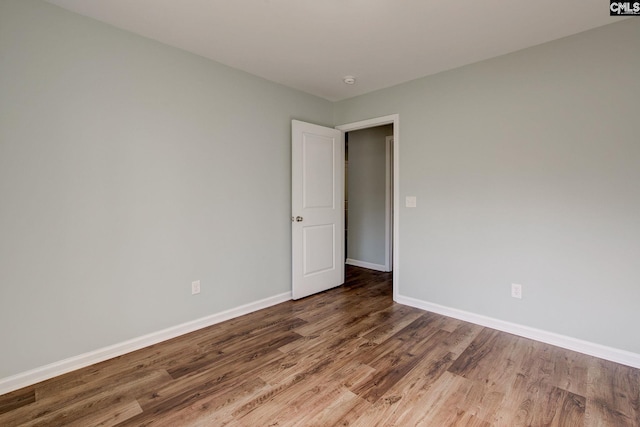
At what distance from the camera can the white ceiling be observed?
198 cm

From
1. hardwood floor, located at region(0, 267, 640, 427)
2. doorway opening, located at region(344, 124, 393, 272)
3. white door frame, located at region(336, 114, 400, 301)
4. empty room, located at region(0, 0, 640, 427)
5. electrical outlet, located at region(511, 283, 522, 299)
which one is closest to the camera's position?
hardwood floor, located at region(0, 267, 640, 427)

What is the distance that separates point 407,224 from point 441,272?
605 mm

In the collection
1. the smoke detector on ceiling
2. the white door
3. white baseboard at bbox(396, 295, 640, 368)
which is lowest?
white baseboard at bbox(396, 295, 640, 368)

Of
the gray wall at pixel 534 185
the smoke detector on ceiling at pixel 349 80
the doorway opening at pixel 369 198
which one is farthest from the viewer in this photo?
the doorway opening at pixel 369 198

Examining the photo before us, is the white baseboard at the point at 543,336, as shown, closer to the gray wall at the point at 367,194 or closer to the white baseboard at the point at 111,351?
the gray wall at the point at 367,194

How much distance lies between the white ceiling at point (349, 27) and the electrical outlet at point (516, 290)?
6.63 ft

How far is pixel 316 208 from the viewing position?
3646 millimetres

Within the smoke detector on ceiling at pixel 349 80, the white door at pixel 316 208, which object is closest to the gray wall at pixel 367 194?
the white door at pixel 316 208

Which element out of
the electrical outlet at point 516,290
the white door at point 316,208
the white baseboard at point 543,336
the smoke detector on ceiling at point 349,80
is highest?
the smoke detector on ceiling at point 349,80

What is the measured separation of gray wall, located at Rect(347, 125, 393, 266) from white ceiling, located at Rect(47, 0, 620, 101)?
6.28 ft

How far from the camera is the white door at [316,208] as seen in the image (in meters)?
3.45

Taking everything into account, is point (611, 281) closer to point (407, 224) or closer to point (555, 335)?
point (555, 335)

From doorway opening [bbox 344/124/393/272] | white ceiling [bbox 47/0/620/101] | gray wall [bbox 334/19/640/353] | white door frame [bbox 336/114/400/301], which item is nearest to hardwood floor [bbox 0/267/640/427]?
gray wall [bbox 334/19/640/353]

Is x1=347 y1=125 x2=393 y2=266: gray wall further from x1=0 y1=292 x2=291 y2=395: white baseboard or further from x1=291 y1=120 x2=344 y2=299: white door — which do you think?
x1=0 y1=292 x2=291 y2=395: white baseboard
